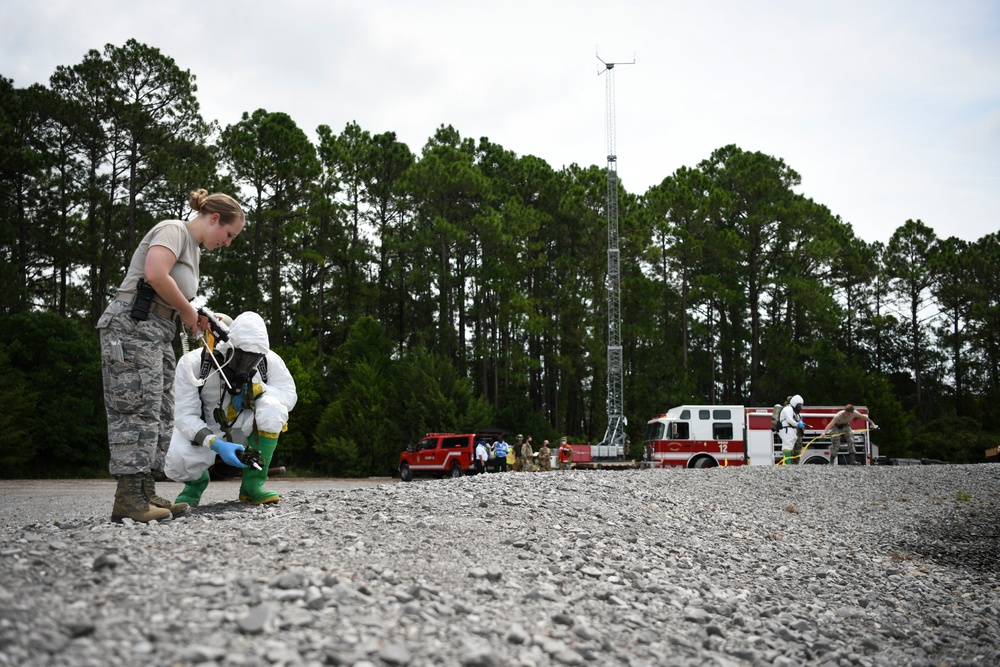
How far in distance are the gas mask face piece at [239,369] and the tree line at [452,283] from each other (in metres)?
25.3

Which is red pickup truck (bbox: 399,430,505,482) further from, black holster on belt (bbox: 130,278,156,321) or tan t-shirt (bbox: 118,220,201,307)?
black holster on belt (bbox: 130,278,156,321)

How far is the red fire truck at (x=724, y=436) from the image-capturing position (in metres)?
27.0

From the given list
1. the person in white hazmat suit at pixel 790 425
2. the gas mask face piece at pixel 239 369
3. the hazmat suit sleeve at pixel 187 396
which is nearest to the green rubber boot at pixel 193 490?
the hazmat suit sleeve at pixel 187 396

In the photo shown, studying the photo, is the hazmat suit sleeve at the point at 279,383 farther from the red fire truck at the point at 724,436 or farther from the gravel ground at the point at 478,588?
the red fire truck at the point at 724,436

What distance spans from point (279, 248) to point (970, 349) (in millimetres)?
41908

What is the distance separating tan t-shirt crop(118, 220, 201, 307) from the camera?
5.04m

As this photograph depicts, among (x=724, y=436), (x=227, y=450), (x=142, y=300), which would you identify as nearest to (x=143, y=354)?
(x=142, y=300)

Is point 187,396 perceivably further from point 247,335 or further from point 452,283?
point 452,283

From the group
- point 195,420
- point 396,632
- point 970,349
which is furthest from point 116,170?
point 970,349

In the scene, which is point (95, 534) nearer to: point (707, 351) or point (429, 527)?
point (429, 527)

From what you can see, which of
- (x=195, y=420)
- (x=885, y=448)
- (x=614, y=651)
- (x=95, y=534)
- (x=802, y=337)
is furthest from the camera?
(x=802, y=337)

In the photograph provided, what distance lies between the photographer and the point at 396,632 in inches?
125

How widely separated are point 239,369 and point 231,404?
272 mm

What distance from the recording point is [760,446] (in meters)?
26.9
